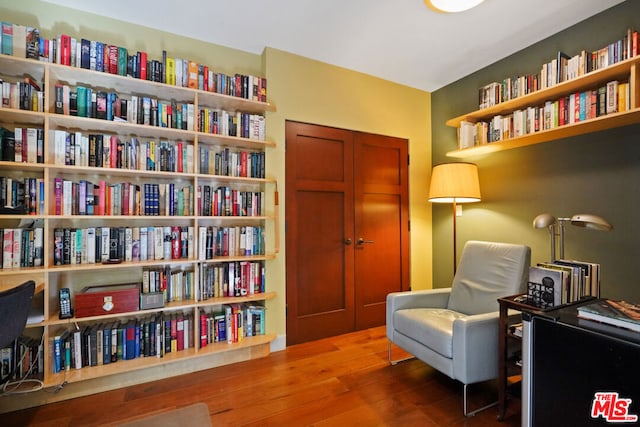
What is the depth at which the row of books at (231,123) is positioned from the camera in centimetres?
234

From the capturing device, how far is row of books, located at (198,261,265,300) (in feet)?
7.59

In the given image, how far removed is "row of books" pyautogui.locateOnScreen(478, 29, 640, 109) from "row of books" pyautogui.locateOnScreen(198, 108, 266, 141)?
80.2 inches

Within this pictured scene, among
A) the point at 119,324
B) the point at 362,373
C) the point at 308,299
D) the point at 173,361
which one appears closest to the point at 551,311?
the point at 362,373

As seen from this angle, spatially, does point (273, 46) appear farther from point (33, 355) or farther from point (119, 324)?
point (33, 355)

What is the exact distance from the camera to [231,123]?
2.45 m

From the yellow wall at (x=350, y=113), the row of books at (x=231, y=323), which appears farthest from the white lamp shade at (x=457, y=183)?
the row of books at (x=231, y=323)

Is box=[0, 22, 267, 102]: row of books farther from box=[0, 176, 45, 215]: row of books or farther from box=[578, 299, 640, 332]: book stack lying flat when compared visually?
box=[578, 299, 640, 332]: book stack lying flat

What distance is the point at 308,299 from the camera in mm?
2762

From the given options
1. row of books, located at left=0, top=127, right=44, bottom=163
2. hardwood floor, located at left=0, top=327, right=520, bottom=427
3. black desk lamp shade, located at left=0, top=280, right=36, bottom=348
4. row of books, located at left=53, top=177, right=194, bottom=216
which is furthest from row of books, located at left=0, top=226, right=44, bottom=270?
hardwood floor, located at left=0, top=327, right=520, bottom=427

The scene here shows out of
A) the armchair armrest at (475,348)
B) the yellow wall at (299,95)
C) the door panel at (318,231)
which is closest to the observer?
the armchair armrest at (475,348)

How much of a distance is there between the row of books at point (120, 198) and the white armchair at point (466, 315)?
1.83 m

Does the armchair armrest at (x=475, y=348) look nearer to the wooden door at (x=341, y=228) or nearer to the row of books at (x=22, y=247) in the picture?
the wooden door at (x=341, y=228)

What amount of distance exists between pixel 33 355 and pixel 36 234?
779 millimetres

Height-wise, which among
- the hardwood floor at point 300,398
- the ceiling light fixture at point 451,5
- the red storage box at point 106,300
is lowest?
the hardwood floor at point 300,398
